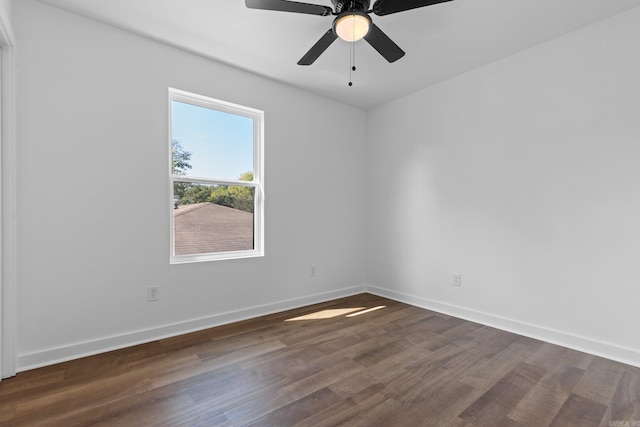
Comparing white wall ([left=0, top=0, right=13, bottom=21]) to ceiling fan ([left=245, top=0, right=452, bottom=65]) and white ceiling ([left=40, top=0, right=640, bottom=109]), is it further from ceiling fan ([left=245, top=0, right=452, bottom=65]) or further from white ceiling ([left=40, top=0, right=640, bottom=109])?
ceiling fan ([left=245, top=0, right=452, bottom=65])

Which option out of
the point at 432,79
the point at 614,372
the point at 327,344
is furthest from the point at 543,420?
the point at 432,79

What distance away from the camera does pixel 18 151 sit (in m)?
2.14

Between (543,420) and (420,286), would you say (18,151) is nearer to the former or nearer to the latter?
(543,420)

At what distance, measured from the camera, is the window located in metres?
2.91

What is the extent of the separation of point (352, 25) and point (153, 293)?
2607 millimetres

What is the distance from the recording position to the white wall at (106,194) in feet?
7.23

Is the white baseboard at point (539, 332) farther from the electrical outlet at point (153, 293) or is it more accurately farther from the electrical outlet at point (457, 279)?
the electrical outlet at point (153, 293)

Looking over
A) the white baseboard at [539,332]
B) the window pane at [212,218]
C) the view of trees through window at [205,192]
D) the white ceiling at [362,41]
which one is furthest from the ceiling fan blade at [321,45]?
the white baseboard at [539,332]

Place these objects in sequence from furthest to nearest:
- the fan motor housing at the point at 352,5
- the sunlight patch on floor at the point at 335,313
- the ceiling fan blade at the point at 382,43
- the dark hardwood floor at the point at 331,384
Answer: the sunlight patch on floor at the point at 335,313, the ceiling fan blade at the point at 382,43, the fan motor housing at the point at 352,5, the dark hardwood floor at the point at 331,384

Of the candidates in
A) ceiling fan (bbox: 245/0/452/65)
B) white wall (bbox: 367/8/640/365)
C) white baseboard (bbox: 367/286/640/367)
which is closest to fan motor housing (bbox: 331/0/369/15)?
ceiling fan (bbox: 245/0/452/65)

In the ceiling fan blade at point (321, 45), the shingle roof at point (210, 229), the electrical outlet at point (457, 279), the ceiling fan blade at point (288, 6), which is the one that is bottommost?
the electrical outlet at point (457, 279)

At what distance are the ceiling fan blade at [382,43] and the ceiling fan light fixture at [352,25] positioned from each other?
8cm

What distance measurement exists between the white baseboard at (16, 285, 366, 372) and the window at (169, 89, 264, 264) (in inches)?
23.0

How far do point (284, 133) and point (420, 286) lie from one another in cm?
244
